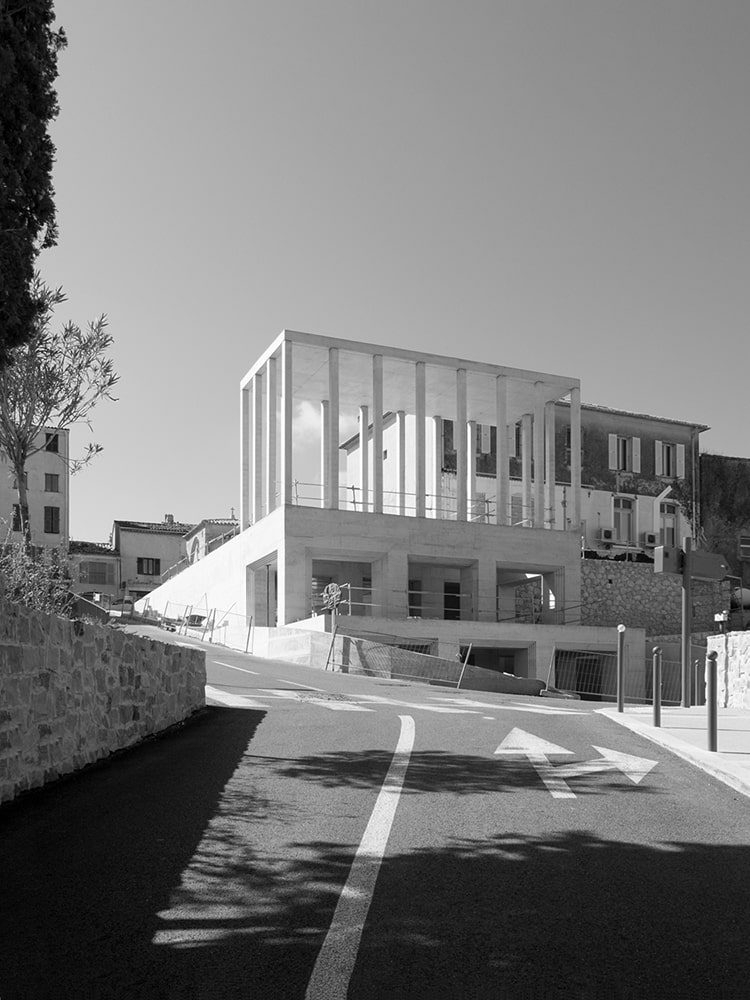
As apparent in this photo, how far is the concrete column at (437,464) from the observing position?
165ft

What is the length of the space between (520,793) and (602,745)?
3.72 metres

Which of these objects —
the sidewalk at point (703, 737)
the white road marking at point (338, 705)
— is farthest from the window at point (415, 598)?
the sidewalk at point (703, 737)

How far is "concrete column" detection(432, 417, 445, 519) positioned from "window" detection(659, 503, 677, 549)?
13729 mm

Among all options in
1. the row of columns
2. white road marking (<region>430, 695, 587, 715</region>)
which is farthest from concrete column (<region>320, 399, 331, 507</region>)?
white road marking (<region>430, 695, 587, 715</region>)

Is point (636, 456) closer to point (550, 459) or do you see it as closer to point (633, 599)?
point (550, 459)

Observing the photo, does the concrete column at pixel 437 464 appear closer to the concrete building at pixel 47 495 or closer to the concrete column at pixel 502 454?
the concrete column at pixel 502 454

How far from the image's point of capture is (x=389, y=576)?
4169cm

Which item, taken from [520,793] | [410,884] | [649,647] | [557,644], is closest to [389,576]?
[557,644]

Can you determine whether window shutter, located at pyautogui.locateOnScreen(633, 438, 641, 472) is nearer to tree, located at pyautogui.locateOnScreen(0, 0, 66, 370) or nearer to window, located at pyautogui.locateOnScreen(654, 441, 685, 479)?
window, located at pyautogui.locateOnScreen(654, 441, 685, 479)

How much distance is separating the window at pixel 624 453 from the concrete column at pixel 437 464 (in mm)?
10835

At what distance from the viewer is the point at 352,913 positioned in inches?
201

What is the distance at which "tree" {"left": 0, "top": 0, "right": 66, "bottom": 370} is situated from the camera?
943 centimetres

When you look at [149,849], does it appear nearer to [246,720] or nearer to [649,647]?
[246,720]

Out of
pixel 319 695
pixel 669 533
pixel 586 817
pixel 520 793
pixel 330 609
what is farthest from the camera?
pixel 669 533
